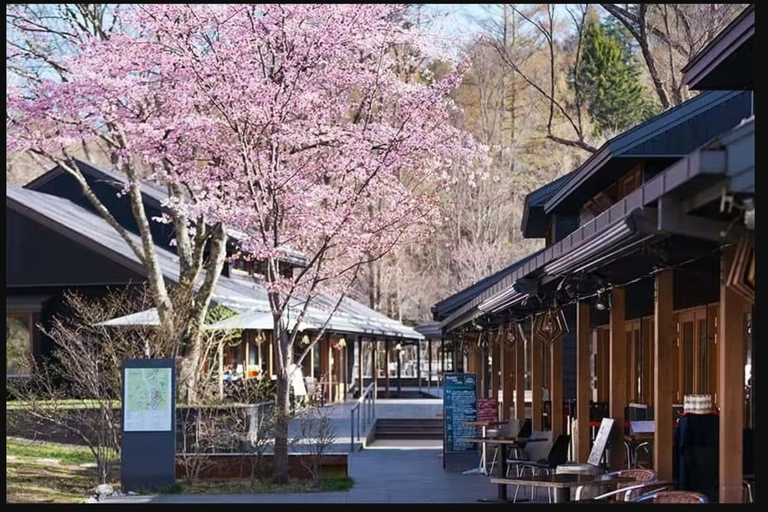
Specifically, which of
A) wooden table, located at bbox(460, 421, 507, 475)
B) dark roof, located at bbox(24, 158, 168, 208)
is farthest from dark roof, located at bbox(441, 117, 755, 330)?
dark roof, located at bbox(24, 158, 168, 208)

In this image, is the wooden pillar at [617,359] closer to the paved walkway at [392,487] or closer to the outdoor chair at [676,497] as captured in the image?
the outdoor chair at [676,497]

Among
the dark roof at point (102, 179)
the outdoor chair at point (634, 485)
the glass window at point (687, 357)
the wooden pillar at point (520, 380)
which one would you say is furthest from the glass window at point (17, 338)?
the outdoor chair at point (634, 485)

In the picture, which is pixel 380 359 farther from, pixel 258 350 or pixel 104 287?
pixel 104 287

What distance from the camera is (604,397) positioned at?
2342 centimetres

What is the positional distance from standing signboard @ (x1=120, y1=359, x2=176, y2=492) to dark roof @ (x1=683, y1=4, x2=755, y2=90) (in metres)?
7.15

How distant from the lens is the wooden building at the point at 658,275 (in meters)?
7.37

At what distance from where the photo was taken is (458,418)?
19.8 metres

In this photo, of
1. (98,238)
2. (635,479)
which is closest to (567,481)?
(635,479)

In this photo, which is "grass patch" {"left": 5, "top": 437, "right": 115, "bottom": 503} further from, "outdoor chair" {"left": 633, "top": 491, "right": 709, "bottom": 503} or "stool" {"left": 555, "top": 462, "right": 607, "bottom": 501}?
"outdoor chair" {"left": 633, "top": 491, "right": 709, "bottom": 503}

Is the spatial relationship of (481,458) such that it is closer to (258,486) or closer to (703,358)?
(258,486)

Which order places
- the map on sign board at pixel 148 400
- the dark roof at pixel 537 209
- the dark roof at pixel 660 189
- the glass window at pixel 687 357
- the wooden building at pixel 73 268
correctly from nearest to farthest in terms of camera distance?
the dark roof at pixel 660 189 < the map on sign board at pixel 148 400 < the glass window at pixel 687 357 < the dark roof at pixel 537 209 < the wooden building at pixel 73 268

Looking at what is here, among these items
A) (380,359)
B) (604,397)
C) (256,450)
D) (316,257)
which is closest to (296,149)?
(316,257)

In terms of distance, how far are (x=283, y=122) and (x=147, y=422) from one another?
4288 millimetres

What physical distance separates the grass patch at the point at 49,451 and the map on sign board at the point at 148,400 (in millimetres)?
4874
